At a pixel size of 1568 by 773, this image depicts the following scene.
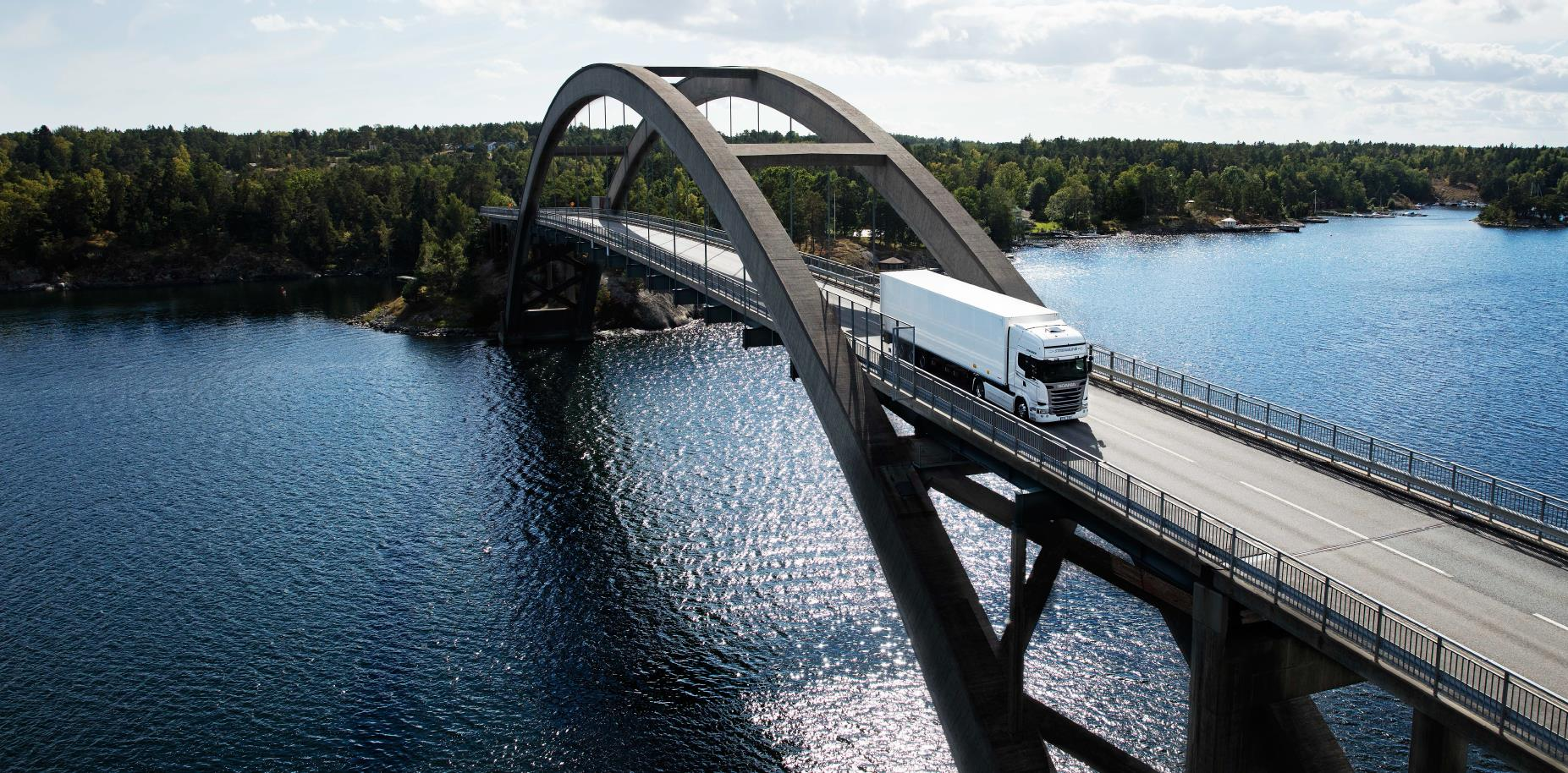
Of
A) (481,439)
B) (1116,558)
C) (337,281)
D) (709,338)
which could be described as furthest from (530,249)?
(1116,558)

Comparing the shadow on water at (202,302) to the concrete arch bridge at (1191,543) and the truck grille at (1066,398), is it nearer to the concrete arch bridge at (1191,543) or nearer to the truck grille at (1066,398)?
the concrete arch bridge at (1191,543)

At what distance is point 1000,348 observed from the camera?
3092cm

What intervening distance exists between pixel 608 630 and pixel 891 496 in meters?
17.1

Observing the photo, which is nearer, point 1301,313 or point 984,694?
point 984,694

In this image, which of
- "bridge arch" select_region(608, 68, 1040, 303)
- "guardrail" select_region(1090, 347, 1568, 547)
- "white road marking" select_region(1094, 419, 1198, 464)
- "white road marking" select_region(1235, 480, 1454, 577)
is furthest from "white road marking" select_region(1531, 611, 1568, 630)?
"bridge arch" select_region(608, 68, 1040, 303)

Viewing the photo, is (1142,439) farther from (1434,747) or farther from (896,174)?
(896,174)

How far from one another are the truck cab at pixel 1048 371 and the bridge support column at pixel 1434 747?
12934mm

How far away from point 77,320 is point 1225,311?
117501 mm

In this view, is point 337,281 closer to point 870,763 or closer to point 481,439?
point 481,439

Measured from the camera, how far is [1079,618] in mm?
42969

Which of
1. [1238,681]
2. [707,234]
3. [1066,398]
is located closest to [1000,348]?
[1066,398]

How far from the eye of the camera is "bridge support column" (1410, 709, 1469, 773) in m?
18.5

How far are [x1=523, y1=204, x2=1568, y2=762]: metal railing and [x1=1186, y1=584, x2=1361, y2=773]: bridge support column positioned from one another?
3.80 ft

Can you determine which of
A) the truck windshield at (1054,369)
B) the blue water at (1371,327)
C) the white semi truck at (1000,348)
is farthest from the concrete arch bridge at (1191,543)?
the blue water at (1371,327)
